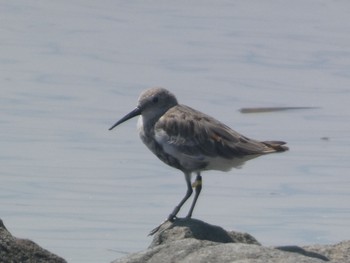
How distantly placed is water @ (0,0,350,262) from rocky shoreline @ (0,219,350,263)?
2299mm

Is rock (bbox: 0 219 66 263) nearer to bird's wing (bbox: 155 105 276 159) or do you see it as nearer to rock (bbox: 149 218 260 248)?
rock (bbox: 149 218 260 248)

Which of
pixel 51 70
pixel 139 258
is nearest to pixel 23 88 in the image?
pixel 51 70

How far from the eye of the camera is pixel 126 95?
15.5 metres

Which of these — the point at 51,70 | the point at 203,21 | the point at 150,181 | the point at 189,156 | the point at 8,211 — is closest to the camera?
the point at 189,156

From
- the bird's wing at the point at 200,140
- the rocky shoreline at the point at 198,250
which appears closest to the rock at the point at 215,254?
the rocky shoreline at the point at 198,250

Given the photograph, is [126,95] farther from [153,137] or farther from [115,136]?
[153,137]

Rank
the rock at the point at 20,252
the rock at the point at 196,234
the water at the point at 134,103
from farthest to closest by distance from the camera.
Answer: the water at the point at 134,103 → the rock at the point at 196,234 → the rock at the point at 20,252

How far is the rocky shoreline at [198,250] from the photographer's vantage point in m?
7.52

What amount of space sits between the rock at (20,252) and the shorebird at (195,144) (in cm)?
172

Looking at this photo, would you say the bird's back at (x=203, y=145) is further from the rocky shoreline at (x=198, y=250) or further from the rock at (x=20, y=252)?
the rock at (x=20, y=252)

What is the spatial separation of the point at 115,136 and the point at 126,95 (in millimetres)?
1280

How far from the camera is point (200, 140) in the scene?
990 centimetres

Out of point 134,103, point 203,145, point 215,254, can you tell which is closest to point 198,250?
point 215,254

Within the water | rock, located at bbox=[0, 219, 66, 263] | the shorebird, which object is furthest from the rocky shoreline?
the water
